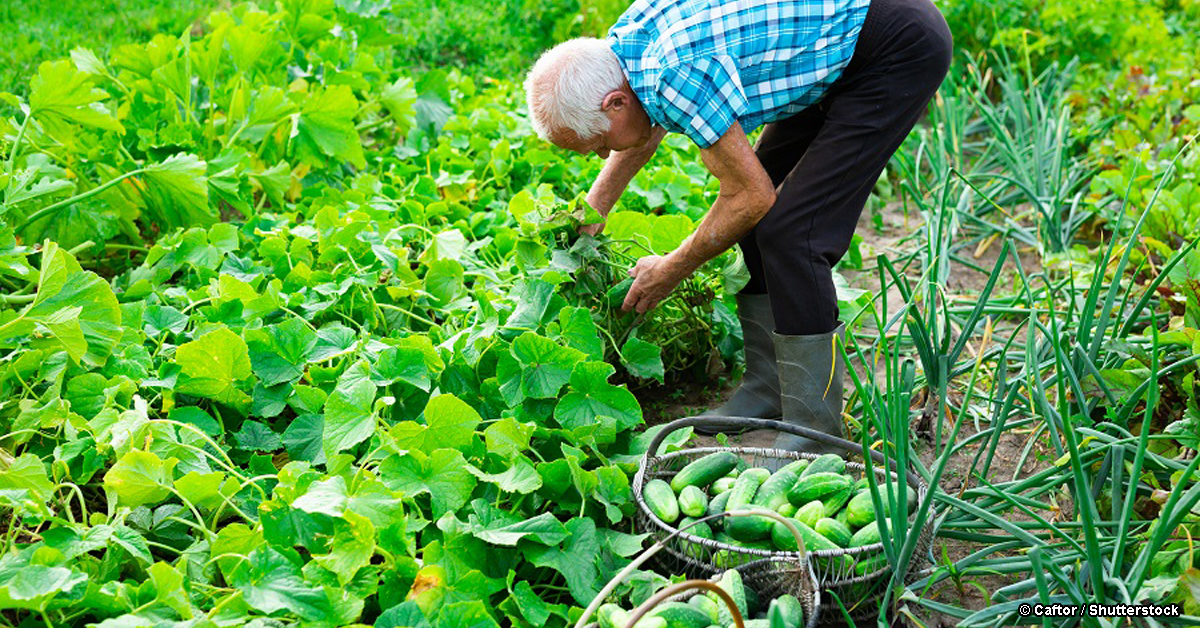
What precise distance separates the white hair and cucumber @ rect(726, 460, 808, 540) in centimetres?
88

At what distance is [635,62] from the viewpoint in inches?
95.6

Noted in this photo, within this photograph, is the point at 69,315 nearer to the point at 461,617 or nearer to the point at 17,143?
the point at 17,143

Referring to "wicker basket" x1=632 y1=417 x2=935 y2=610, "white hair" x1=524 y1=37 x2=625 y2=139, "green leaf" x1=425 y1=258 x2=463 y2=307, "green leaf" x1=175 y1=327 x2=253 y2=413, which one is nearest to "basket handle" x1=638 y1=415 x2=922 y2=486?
"wicker basket" x1=632 y1=417 x2=935 y2=610

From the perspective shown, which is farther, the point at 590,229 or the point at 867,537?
the point at 590,229

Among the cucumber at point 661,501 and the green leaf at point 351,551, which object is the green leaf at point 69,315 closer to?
the green leaf at point 351,551

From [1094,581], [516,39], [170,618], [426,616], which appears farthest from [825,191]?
[516,39]

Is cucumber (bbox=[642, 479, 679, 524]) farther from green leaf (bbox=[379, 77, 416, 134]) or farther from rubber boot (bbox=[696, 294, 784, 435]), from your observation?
green leaf (bbox=[379, 77, 416, 134])

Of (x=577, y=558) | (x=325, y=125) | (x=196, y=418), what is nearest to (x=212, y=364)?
(x=196, y=418)

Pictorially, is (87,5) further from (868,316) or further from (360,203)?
(868,316)

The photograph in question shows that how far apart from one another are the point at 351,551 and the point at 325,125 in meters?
2.17

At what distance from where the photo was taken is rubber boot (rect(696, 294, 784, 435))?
3.03 m

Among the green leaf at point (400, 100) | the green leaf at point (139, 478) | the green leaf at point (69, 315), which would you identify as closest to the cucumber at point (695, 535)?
the green leaf at point (139, 478)

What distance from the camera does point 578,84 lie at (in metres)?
2.41

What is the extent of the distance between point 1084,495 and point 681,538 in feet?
2.51
